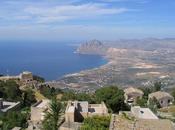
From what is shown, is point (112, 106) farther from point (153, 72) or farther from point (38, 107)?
→ point (153, 72)

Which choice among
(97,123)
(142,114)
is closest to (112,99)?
(142,114)

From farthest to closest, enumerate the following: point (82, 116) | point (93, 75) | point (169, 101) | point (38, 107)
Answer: point (93, 75) < point (169, 101) < point (38, 107) < point (82, 116)

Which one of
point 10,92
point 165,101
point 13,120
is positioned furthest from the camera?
point 165,101

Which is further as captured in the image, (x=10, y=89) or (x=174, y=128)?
(x=10, y=89)

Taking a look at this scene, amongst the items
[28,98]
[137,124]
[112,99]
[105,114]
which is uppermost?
[137,124]

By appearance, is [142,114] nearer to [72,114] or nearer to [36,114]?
[72,114]

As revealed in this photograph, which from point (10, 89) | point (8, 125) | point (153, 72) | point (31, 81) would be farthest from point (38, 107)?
point (153, 72)

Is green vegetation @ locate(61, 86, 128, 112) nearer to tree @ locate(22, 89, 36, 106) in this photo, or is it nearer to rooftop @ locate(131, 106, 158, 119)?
tree @ locate(22, 89, 36, 106)

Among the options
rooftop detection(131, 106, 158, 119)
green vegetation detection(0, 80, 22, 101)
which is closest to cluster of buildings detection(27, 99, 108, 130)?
rooftop detection(131, 106, 158, 119)
